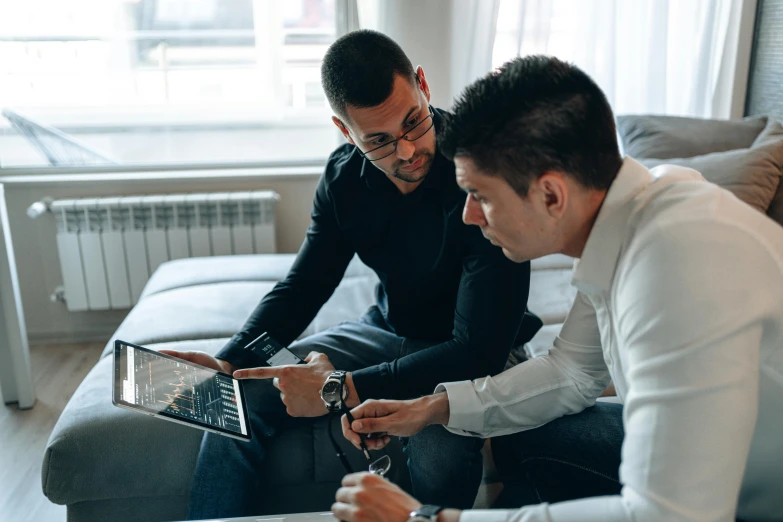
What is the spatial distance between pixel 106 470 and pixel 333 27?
1935 millimetres

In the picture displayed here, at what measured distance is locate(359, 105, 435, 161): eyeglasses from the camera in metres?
1.33

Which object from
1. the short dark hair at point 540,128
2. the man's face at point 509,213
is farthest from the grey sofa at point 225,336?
the short dark hair at point 540,128

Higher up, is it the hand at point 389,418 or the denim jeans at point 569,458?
the hand at point 389,418

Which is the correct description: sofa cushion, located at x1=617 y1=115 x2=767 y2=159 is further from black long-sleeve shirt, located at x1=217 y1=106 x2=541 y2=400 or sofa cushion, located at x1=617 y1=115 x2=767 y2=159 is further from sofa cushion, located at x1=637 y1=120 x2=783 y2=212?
black long-sleeve shirt, located at x1=217 y1=106 x2=541 y2=400

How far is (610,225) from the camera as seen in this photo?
0.87 m

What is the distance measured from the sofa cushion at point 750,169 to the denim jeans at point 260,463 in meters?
1.20

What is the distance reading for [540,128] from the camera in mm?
844

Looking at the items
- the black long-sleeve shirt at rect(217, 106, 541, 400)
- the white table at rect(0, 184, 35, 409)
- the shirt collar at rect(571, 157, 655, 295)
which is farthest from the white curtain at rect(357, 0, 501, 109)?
the shirt collar at rect(571, 157, 655, 295)

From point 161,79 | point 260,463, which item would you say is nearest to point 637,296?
point 260,463

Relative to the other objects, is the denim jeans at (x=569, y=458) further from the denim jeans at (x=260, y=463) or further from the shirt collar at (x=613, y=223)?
the shirt collar at (x=613, y=223)

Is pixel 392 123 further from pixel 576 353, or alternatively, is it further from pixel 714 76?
pixel 714 76

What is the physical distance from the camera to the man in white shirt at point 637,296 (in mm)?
717

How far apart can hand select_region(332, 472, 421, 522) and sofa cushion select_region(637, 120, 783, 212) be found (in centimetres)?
151

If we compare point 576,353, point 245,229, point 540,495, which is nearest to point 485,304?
point 576,353
